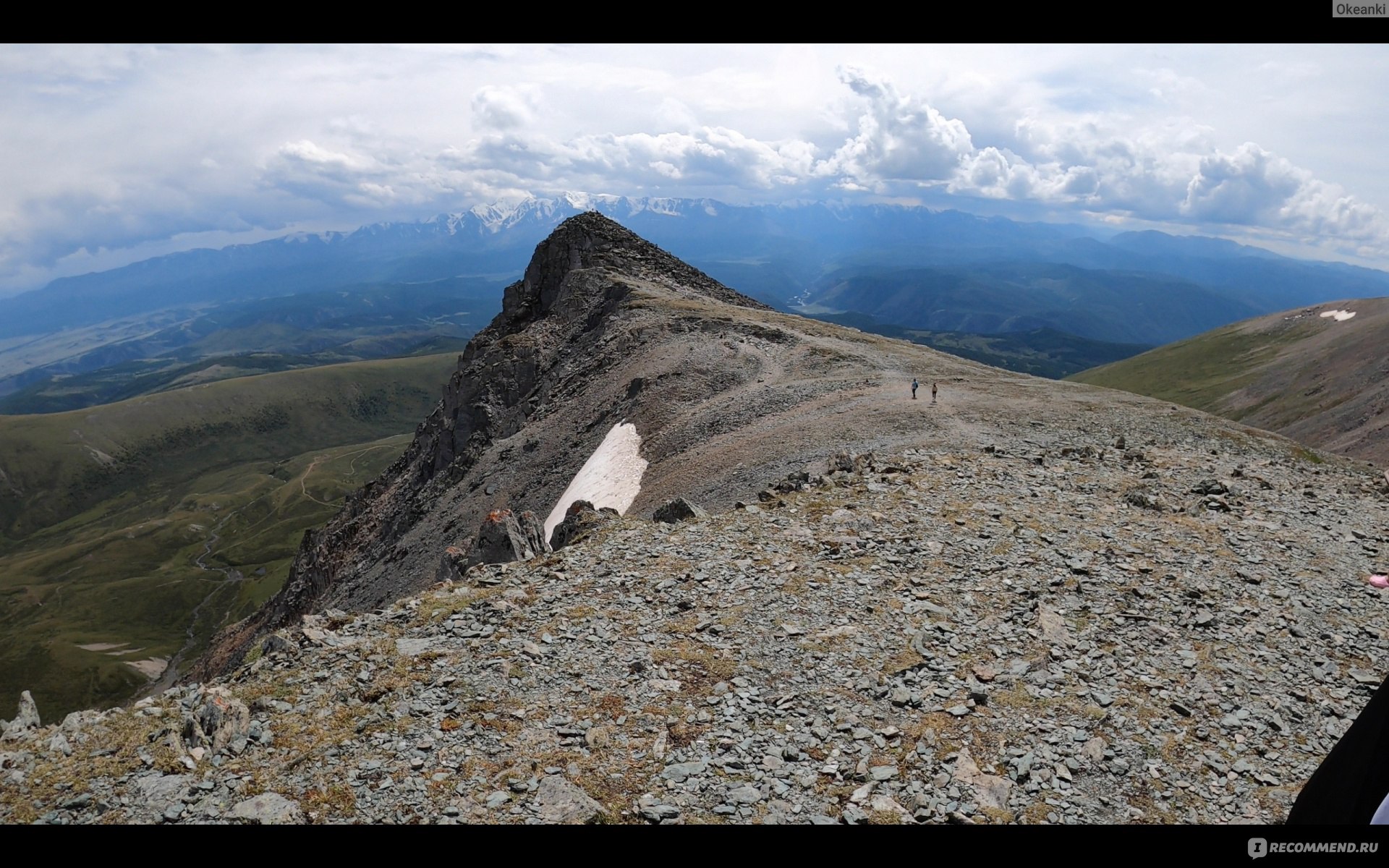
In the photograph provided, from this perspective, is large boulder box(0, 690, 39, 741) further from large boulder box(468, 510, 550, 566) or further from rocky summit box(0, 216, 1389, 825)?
large boulder box(468, 510, 550, 566)

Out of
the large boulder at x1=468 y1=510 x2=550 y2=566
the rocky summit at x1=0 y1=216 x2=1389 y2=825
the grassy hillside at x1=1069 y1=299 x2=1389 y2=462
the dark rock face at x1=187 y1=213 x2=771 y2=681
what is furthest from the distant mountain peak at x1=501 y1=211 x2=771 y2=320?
the grassy hillside at x1=1069 y1=299 x2=1389 y2=462

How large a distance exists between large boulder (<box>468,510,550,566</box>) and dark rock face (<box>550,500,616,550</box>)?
85 cm

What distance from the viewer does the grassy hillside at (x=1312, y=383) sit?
91.9m

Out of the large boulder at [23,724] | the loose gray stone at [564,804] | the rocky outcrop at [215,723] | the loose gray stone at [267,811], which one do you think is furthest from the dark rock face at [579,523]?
the large boulder at [23,724]

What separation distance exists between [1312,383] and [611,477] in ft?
494

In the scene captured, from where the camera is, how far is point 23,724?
13.3 meters

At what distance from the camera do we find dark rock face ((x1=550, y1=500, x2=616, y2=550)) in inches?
943

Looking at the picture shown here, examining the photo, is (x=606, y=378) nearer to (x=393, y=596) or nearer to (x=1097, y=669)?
(x=393, y=596)

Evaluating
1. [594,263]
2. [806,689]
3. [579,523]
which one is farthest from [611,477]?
[594,263]

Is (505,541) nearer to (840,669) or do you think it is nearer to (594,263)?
(840,669)
